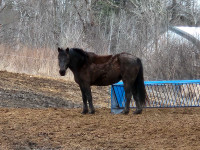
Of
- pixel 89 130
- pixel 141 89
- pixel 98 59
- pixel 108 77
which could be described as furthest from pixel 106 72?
pixel 89 130

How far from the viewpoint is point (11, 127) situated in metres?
8.59

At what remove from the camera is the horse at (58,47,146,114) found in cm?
1095

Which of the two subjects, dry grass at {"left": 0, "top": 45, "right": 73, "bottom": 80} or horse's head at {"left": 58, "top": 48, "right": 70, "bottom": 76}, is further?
dry grass at {"left": 0, "top": 45, "right": 73, "bottom": 80}

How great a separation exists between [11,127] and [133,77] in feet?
11.6

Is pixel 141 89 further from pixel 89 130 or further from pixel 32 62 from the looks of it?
pixel 32 62

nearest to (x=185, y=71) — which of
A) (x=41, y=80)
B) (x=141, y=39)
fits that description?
(x=141, y=39)

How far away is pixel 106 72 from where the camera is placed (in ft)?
36.6

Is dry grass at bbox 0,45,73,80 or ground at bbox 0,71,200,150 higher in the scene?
dry grass at bbox 0,45,73,80

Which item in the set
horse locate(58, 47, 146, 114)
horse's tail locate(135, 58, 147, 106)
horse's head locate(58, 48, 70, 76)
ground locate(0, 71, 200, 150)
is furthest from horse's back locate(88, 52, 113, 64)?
ground locate(0, 71, 200, 150)

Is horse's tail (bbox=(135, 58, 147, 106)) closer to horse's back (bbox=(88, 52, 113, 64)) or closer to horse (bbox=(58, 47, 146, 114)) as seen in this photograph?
horse (bbox=(58, 47, 146, 114))

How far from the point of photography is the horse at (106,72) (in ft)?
35.9

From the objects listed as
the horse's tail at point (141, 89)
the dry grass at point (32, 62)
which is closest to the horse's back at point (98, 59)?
the horse's tail at point (141, 89)

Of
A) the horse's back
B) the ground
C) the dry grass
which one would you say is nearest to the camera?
the ground

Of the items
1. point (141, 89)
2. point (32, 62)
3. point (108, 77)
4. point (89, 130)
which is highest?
point (32, 62)
